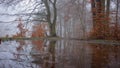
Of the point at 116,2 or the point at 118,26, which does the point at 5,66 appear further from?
the point at 116,2

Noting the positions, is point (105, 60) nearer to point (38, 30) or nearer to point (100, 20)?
point (100, 20)

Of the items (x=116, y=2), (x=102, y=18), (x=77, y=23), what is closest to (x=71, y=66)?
(x=102, y=18)

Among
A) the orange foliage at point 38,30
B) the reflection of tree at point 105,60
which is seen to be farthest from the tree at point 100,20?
the reflection of tree at point 105,60

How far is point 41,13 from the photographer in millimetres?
20344

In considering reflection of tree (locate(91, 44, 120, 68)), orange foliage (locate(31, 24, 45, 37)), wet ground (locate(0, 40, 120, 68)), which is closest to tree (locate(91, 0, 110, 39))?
orange foliage (locate(31, 24, 45, 37))

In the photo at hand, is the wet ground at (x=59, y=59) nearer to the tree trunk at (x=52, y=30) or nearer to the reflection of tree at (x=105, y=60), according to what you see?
the reflection of tree at (x=105, y=60)

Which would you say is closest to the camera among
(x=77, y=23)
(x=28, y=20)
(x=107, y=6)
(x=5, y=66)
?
(x=5, y=66)

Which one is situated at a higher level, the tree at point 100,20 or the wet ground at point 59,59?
the tree at point 100,20

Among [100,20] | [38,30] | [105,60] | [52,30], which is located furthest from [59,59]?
[38,30]

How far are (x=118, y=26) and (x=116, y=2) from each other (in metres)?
8.16

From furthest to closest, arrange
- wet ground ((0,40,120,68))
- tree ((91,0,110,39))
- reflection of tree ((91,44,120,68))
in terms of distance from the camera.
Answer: tree ((91,0,110,39))
reflection of tree ((91,44,120,68))
wet ground ((0,40,120,68))

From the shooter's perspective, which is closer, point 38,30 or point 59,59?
point 59,59

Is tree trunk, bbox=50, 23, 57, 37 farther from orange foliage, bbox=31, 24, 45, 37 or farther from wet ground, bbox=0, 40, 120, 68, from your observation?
wet ground, bbox=0, 40, 120, 68

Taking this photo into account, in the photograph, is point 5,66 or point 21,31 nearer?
point 5,66
